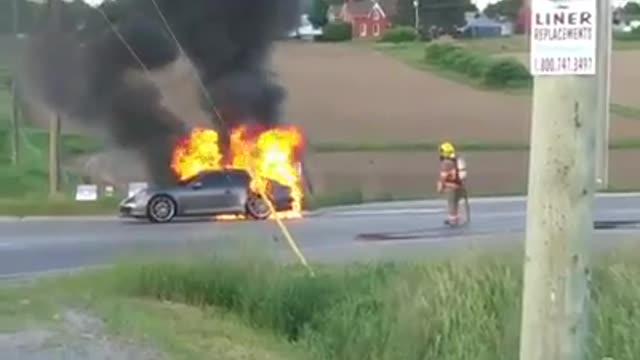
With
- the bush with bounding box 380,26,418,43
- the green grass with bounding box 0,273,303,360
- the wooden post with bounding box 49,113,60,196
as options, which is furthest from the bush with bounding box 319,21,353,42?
the green grass with bounding box 0,273,303,360

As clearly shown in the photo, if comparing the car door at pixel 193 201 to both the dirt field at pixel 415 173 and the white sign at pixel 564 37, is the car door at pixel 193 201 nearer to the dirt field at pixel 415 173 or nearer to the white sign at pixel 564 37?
the dirt field at pixel 415 173

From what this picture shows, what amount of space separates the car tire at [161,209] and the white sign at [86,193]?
7273 mm

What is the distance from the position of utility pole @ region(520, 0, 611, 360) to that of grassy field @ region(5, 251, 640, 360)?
2.50m

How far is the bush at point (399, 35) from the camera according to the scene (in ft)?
265

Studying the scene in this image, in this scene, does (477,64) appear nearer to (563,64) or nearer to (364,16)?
(364,16)

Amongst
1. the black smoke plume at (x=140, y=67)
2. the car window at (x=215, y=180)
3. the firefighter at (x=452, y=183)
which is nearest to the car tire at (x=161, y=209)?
the car window at (x=215, y=180)

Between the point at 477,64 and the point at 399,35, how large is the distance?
463 inches

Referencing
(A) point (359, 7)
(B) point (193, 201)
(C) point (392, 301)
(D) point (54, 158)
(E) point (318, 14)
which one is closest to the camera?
(C) point (392, 301)

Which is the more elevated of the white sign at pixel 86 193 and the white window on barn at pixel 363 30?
the white window on barn at pixel 363 30

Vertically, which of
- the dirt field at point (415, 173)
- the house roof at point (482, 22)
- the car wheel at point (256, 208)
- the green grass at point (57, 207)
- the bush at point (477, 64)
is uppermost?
the house roof at point (482, 22)

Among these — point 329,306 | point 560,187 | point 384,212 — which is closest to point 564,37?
point 560,187

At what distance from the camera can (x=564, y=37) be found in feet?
15.1

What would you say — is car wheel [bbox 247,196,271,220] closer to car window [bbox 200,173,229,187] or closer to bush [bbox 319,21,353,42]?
car window [bbox 200,173,229,187]

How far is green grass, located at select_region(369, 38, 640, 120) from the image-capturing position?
208 ft
